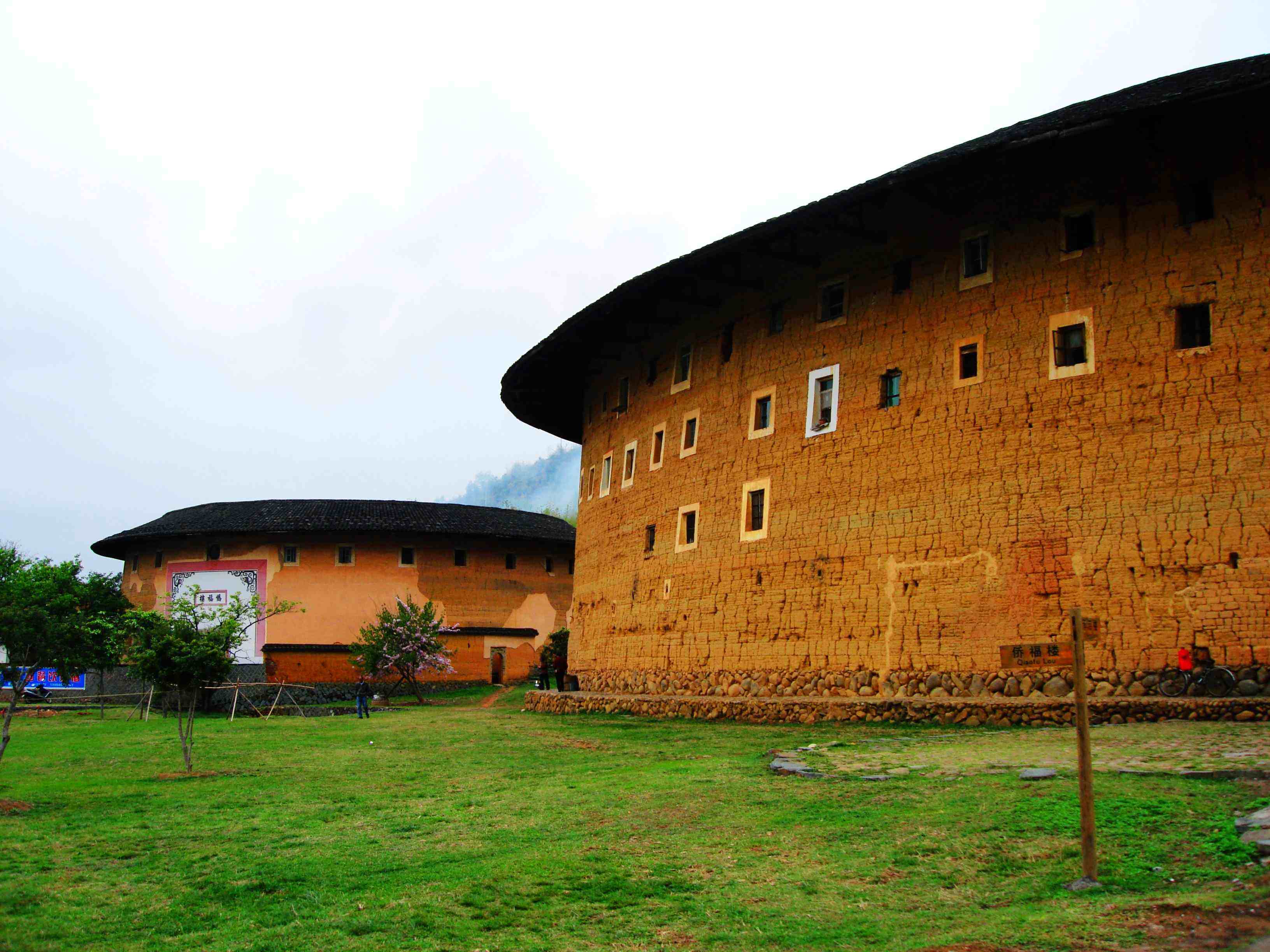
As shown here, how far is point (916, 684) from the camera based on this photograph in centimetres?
1800

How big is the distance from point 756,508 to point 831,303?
417cm

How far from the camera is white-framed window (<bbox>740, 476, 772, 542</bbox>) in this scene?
21672 mm

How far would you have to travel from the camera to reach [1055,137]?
16.0m

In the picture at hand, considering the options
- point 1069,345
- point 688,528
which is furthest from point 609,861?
point 688,528

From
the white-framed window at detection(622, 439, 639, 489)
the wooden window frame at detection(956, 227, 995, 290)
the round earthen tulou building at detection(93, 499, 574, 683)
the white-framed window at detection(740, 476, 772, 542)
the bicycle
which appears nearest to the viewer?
the bicycle

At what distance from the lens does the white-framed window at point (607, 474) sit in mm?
28812

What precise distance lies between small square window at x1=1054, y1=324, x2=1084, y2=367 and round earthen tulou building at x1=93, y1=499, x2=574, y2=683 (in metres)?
26.8

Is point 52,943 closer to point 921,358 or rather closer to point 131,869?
point 131,869

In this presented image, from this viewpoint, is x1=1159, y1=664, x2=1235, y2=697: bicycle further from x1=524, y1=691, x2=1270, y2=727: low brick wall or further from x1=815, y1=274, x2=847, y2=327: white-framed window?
x1=815, y1=274, x2=847, y2=327: white-framed window

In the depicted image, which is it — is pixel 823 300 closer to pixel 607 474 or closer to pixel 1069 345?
pixel 1069 345

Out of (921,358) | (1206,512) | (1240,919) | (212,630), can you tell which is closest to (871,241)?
(921,358)

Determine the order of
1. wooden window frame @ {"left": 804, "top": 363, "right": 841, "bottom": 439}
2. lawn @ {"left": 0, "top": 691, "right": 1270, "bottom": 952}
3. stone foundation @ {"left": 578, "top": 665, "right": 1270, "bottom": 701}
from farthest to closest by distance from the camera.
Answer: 1. wooden window frame @ {"left": 804, "top": 363, "right": 841, "bottom": 439}
2. stone foundation @ {"left": 578, "top": 665, "right": 1270, "bottom": 701}
3. lawn @ {"left": 0, "top": 691, "right": 1270, "bottom": 952}

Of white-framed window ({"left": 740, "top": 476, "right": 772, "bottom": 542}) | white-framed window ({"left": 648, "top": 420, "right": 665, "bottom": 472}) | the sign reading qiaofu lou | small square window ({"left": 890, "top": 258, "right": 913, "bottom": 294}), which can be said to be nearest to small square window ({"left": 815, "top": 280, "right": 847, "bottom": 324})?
small square window ({"left": 890, "top": 258, "right": 913, "bottom": 294})

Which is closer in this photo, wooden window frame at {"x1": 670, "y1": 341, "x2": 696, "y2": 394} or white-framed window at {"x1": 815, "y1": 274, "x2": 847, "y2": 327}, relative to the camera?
white-framed window at {"x1": 815, "y1": 274, "x2": 847, "y2": 327}
